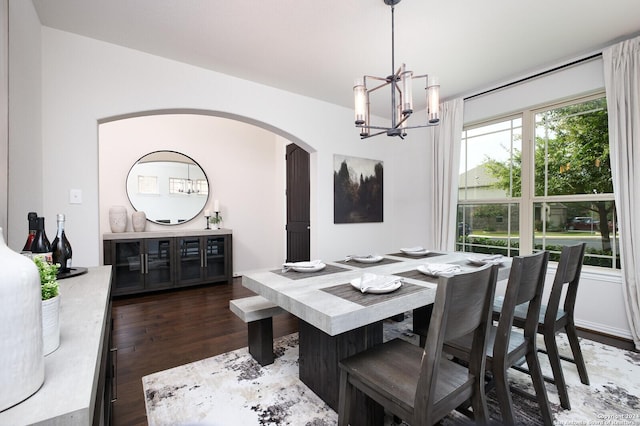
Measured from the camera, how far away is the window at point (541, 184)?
286 cm

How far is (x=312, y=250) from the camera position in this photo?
3939 mm

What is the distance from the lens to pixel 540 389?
1.52 meters

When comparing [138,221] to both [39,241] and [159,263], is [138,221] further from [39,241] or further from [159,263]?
[39,241]

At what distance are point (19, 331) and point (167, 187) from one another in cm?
446

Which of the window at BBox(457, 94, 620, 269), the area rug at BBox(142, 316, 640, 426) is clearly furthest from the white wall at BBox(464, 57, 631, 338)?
the area rug at BBox(142, 316, 640, 426)

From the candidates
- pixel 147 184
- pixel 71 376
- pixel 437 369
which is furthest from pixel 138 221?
pixel 437 369

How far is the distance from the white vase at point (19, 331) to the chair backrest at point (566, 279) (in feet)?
7.11

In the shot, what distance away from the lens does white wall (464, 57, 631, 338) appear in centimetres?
268

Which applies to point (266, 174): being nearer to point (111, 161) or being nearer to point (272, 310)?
point (111, 161)

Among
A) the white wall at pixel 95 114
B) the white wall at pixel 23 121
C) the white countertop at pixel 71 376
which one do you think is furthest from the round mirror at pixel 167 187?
the white countertop at pixel 71 376

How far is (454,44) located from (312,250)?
8.82ft

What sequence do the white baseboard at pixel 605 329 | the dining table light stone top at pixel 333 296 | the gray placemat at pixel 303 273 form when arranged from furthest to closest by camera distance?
the white baseboard at pixel 605 329, the gray placemat at pixel 303 273, the dining table light stone top at pixel 333 296

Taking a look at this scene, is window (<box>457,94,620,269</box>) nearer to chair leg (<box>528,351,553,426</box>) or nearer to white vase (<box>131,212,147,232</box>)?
chair leg (<box>528,351,553,426</box>)

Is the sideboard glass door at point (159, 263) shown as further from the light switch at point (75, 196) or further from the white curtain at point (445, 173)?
the white curtain at point (445, 173)
